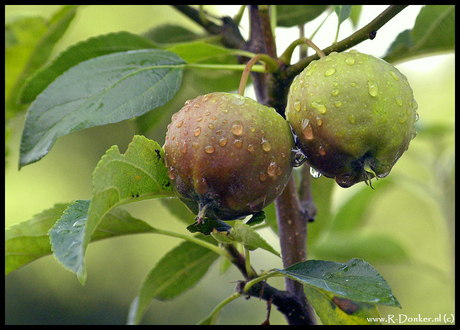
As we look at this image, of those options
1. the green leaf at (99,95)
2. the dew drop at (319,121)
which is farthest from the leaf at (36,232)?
the dew drop at (319,121)

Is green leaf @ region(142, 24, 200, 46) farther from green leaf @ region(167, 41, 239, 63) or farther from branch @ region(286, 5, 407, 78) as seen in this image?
branch @ region(286, 5, 407, 78)

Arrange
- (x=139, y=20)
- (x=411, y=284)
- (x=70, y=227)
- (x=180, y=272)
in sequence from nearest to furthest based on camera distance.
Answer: (x=70, y=227) < (x=180, y=272) < (x=411, y=284) < (x=139, y=20)

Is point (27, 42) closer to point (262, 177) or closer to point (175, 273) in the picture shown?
point (175, 273)

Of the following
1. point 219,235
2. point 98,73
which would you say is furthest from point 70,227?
point 98,73

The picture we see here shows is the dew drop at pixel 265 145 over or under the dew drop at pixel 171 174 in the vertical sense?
over

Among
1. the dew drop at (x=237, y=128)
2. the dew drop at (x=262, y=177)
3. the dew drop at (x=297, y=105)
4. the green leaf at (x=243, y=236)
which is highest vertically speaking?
the dew drop at (x=297, y=105)

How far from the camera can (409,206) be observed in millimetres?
3766

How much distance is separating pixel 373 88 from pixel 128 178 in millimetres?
344

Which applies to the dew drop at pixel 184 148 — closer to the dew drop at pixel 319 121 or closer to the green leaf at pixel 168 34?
the dew drop at pixel 319 121

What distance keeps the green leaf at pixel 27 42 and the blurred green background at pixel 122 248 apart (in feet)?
7.06

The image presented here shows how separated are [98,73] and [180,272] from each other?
49 cm

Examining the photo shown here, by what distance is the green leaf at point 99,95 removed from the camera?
0.63m

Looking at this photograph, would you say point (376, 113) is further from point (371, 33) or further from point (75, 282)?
point (75, 282)

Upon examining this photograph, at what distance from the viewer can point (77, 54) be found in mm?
920
